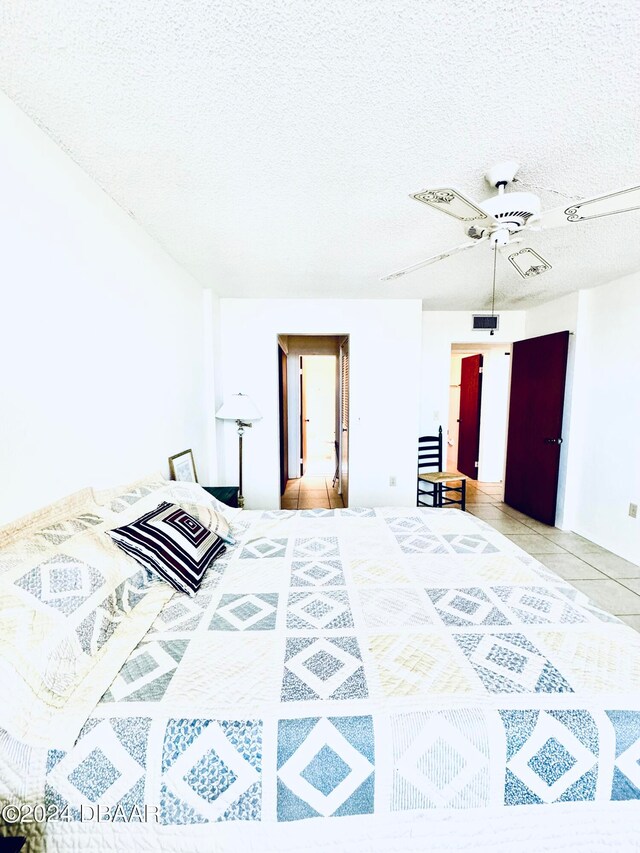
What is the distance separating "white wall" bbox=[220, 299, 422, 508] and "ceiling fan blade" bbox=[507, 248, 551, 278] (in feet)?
5.52

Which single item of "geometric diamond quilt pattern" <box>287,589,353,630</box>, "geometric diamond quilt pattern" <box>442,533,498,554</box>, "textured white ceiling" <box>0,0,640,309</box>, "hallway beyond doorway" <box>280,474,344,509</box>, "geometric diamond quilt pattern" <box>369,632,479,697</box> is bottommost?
"hallway beyond doorway" <box>280,474,344,509</box>

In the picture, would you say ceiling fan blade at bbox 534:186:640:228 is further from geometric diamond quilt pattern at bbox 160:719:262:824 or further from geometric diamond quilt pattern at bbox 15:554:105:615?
geometric diamond quilt pattern at bbox 15:554:105:615

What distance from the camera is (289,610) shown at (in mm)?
1355

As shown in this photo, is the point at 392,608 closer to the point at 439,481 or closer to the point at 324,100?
the point at 324,100

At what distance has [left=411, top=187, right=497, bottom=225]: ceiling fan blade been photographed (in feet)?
4.36

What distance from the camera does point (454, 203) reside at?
4.66 feet

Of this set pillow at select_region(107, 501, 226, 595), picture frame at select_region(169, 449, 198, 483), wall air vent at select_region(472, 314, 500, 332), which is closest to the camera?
pillow at select_region(107, 501, 226, 595)

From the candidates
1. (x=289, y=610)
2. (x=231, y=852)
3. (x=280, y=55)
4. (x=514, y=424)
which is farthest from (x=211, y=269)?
(x=514, y=424)

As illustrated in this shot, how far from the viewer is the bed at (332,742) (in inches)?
32.6

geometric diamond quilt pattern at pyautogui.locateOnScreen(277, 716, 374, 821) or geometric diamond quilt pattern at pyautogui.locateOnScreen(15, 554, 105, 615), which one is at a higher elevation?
geometric diamond quilt pattern at pyautogui.locateOnScreen(15, 554, 105, 615)

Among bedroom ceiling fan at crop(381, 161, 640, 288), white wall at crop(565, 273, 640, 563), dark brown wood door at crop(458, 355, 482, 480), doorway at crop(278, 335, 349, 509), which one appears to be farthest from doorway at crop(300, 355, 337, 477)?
bedroom ceiling fan at crop(381, 161, 640, 288)

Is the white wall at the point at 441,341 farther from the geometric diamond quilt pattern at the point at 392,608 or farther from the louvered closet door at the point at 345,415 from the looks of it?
the geometric diamond quilt pattern at the point at 392,608

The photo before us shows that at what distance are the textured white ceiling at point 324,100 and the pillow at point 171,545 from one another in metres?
1.57

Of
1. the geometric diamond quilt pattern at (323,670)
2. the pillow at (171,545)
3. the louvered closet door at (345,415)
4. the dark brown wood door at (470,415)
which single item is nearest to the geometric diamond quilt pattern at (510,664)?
the geometric diamond quilt pattern at (323,670)
